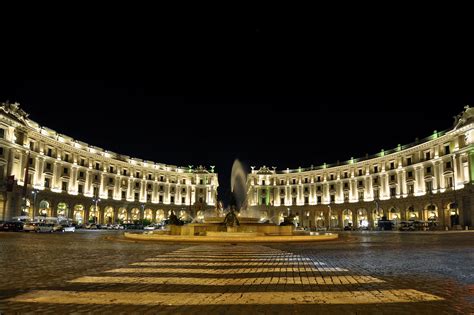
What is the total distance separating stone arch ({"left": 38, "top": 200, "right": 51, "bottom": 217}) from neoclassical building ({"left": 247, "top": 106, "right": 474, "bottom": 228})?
63.0 metres

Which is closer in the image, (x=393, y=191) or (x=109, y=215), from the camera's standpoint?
(x=393, y=191)

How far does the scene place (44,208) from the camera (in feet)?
228

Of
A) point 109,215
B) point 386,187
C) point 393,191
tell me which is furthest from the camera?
point 109,215

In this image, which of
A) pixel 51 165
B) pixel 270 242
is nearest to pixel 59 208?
pixel 51 165

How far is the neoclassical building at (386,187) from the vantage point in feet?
210

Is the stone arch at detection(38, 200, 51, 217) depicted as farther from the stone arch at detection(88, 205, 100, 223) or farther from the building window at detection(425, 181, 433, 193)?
the building window at detection(425, 181, 433, 193)

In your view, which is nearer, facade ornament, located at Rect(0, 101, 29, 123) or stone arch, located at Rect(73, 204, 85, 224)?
facade ornament, located at Rect(0, 101, 29, 123)

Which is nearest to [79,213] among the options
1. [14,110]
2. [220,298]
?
[14,110]

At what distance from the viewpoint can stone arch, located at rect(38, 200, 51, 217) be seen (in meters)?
68.0

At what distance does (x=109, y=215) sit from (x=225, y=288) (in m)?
89.7

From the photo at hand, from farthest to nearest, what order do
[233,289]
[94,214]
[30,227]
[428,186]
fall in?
[94,214] → [428,186] → [30,227] → [233,289]

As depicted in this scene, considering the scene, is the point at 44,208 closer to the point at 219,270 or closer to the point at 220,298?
the point at 219,270

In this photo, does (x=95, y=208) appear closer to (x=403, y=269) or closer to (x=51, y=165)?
(x=51, y=165)

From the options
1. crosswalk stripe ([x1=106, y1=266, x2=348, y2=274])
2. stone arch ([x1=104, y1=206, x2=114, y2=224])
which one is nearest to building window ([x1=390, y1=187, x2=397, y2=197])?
stone arch ([x1=104, y1=206, x2=114, y2=224])
